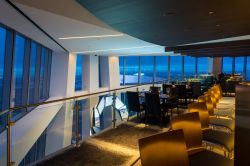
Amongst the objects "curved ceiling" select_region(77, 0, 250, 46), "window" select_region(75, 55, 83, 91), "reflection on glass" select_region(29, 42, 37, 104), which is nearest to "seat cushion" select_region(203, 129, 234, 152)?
"curved ceiling" select_region(77, 0, 250, 46)

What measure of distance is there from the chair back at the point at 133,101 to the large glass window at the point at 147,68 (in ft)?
37.9

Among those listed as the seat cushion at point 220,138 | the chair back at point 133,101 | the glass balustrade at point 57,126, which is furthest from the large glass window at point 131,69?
the seat cushion at point 220,138

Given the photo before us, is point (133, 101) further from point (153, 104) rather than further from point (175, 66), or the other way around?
point (175, 66)

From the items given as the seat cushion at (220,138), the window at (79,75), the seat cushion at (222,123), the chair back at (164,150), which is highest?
the window at (79,75)

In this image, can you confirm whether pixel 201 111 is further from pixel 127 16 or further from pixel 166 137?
pixel 127 16

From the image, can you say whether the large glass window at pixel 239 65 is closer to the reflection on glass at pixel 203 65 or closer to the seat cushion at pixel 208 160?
the reflection on glass at pixel 203 65

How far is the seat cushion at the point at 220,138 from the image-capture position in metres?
2.60

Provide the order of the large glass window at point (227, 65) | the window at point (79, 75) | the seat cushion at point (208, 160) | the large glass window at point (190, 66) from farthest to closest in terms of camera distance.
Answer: the large glass window at point (190, 66)
the large glass window at point (227, 65)
the window at point (79, 75)
the seat cushion at point (208, 160)

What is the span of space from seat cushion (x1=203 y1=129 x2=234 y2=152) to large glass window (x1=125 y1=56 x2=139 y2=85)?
48.5 ft

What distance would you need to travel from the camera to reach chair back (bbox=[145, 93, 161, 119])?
5508 mm

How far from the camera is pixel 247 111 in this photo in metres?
1.29

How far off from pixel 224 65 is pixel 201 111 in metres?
16.2

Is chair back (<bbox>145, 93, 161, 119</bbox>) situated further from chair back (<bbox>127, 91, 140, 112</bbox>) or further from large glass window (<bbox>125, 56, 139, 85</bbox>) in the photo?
large glass window (<bbox>125, 56, 139, 85</bbox>)

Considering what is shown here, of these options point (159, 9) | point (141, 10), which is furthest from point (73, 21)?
point (159, 9)
